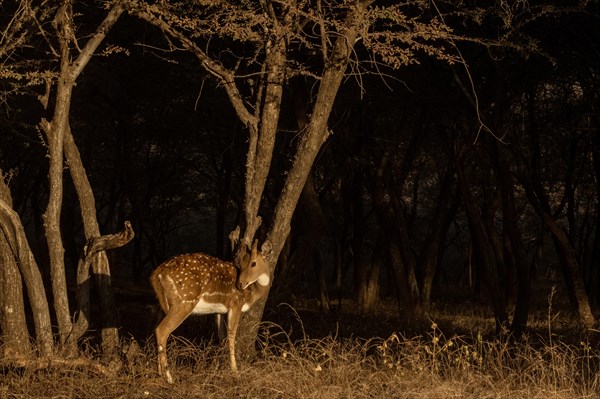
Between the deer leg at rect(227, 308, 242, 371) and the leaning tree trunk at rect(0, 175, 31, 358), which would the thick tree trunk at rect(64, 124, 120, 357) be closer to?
the leaning tree trunk at rect(0, 175, 31, 358)

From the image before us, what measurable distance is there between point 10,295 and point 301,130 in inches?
160

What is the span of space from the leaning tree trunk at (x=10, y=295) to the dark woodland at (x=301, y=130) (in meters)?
0.02

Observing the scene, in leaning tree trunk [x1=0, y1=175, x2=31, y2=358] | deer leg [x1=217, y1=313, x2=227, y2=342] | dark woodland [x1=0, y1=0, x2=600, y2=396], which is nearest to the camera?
deer leg [x1=217, y1=313, x2=227, y2=342]

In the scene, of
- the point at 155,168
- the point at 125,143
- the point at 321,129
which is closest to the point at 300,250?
the point at 321,129

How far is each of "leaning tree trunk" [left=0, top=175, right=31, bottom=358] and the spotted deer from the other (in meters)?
2.35

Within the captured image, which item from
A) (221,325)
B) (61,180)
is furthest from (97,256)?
(221,325)

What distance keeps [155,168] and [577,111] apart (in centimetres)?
1492

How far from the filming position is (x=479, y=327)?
66.2 feet

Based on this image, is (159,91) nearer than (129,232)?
No

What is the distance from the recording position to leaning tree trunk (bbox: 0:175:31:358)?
1329cm

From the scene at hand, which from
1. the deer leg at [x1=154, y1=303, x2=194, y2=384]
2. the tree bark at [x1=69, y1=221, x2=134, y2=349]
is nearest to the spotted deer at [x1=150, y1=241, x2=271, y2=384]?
the deer leg at [x1=154, y1=303, x2=194, y2=384]

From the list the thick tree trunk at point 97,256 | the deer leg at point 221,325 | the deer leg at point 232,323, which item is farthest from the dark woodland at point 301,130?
the deer leg at point 232,323

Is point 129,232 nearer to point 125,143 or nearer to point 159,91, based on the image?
point 159,91

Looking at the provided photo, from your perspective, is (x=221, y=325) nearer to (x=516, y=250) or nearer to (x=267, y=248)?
(x=267, y=248)
